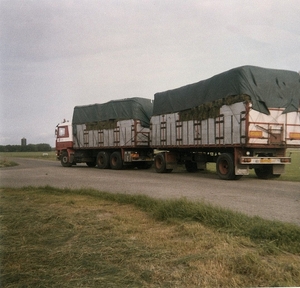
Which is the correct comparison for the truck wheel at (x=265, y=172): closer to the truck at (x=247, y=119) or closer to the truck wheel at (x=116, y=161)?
the truck at (x=247, y=119)

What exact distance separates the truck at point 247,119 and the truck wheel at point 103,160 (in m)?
8.04

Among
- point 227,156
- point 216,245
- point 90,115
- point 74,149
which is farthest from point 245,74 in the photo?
point 74,149

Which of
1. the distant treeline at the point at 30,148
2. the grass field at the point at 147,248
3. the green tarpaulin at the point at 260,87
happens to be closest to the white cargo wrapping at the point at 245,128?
the green tarpaulin at the point at 260,87

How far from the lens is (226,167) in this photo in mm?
14656

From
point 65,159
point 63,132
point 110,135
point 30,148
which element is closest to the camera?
point 110,135

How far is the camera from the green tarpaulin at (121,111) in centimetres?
2155

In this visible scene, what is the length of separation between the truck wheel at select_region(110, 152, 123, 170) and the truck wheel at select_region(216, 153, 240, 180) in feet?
27.3

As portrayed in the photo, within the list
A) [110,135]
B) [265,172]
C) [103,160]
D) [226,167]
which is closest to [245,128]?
[226,167]

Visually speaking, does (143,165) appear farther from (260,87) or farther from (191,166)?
(260,87)

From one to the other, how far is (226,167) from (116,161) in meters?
9.18

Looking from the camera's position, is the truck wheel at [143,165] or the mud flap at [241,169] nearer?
the mud flap at [241,169]

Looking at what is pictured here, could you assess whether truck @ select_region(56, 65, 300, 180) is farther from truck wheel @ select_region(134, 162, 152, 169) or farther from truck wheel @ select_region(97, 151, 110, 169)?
truck wheel @ select_region(97, 151, 110, 169)

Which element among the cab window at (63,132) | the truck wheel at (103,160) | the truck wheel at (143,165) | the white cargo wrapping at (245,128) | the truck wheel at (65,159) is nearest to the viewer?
the white cargo wrapping at (245,128)

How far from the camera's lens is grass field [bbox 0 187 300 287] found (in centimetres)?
376
